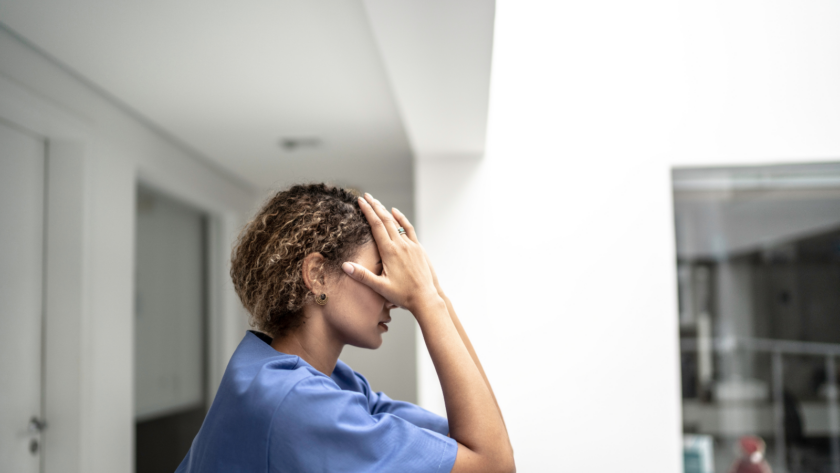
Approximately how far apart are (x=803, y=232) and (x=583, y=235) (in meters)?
2.02

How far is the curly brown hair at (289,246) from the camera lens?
37.3 inches

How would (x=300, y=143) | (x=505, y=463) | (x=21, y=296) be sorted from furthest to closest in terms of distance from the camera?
(x=300, y=143), (x=21, y=296), (x=505, y=463)

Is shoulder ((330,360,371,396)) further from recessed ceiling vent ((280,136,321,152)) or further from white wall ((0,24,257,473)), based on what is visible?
Result: recessed ceiling vent ((280,136,321,152))

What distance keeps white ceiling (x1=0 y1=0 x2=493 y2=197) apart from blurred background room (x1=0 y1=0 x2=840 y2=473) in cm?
1

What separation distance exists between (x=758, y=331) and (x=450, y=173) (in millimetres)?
2767

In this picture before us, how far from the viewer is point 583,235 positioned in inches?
101

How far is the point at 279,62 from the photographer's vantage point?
77.2 inches

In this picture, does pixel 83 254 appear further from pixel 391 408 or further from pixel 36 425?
pixel 391 408

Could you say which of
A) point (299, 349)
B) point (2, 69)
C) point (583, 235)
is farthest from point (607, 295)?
point (2, 69)

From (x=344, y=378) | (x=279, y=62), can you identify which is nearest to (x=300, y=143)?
(x=279, y=62)

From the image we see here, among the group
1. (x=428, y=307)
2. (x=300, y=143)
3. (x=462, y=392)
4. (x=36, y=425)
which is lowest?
(x=36, y=425)

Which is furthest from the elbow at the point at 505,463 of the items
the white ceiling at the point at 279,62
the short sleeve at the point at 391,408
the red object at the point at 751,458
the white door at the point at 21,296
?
the red object at the point at 751,458

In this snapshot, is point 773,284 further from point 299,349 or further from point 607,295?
point 299,349

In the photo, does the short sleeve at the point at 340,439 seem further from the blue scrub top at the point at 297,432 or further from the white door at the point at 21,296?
the white door at the point at 21,296
